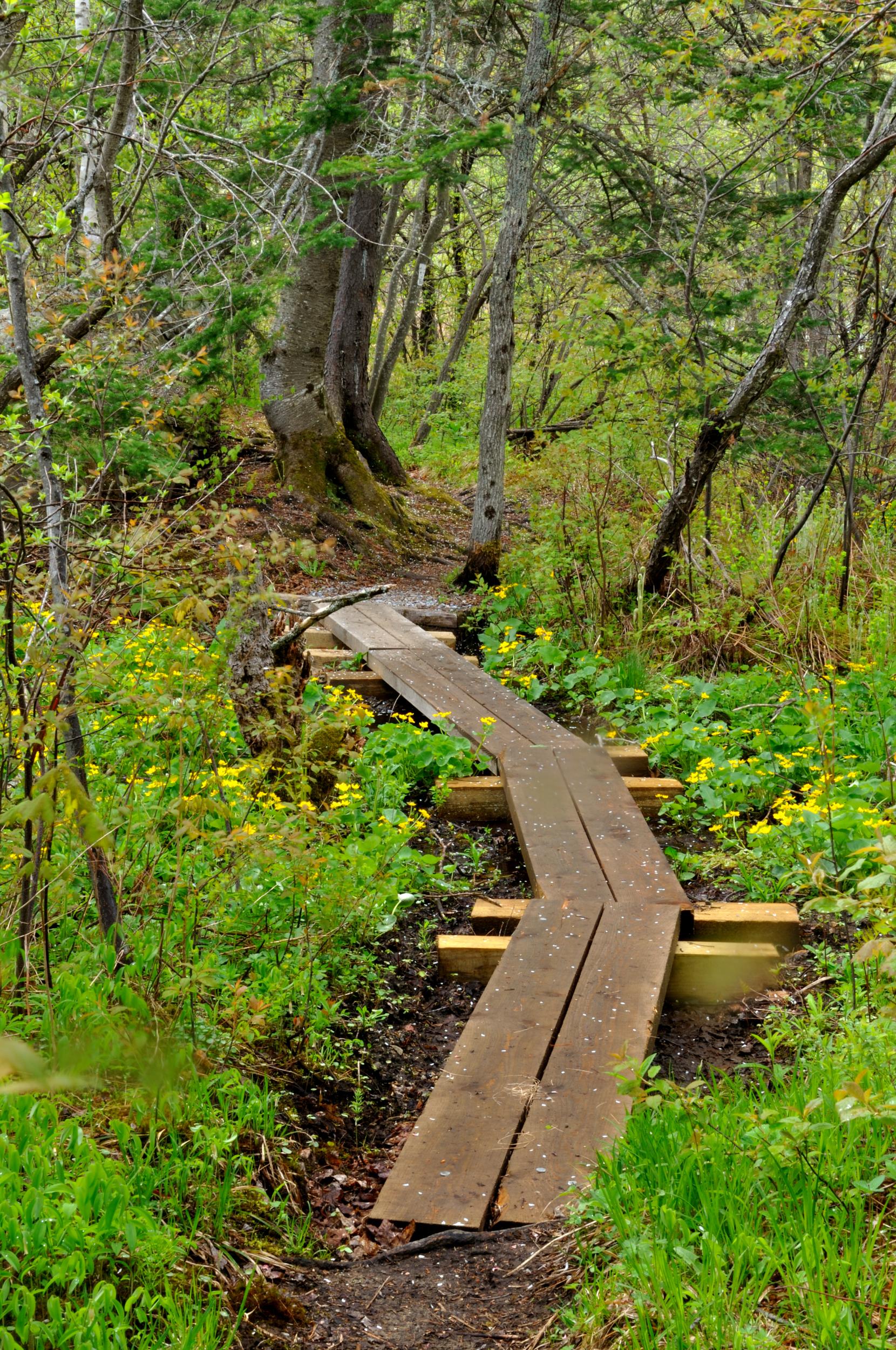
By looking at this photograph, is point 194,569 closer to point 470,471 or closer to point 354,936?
point 354,936

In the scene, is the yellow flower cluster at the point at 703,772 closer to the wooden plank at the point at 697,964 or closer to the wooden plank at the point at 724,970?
the wooden plank at the point at 697,964

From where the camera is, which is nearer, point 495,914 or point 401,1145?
point 401,1145

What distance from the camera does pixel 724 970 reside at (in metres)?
3.88

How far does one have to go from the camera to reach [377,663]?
746 centimetres

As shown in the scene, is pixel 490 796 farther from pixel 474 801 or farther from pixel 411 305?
pixel 411 305

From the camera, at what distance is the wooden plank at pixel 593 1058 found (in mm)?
2664

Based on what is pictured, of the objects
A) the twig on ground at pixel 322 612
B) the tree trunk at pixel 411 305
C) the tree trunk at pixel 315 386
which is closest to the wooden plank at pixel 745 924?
the twig on ground at pixel 322 612

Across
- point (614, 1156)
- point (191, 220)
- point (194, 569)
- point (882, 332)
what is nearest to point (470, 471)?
point (191, 220)

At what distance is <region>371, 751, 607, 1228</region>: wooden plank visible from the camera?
8.76 ft

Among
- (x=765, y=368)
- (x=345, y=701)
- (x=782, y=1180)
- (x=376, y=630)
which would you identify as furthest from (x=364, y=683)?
(x=782, y=1180)

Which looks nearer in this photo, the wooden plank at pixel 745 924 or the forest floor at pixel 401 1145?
the forest floor at pixel 401 1145

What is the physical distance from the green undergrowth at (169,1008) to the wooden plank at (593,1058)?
591mm

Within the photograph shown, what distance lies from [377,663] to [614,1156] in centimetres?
520

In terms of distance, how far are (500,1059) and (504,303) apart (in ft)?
22.5
